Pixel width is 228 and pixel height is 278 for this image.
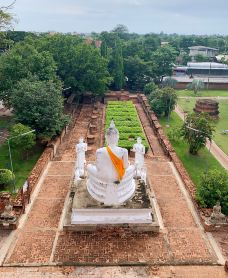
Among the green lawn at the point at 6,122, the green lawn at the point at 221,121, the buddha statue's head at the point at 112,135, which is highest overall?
the buddha statue's head at the point at 112,135

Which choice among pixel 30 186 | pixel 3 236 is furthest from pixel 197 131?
pixel 3 236

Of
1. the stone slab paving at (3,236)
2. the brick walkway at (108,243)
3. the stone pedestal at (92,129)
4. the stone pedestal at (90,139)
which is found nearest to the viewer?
the brick walkway at (108,243)

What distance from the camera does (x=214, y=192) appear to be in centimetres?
1662

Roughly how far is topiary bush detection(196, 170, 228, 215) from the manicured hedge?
8.61 meters

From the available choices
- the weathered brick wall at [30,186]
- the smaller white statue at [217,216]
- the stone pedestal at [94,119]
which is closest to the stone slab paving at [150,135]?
the stone pedestal at [94,119]

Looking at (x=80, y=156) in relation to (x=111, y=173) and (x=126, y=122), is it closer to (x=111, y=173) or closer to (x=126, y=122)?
(x=111, y=173)

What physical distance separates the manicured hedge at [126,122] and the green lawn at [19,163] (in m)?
6.44

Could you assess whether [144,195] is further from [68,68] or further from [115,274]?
[68,68]

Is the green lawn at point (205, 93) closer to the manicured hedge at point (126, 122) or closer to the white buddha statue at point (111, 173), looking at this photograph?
the manicured hedge at point (126, 122)

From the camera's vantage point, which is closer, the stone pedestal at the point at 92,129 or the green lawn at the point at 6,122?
the stone pedestal at the point at 92,129

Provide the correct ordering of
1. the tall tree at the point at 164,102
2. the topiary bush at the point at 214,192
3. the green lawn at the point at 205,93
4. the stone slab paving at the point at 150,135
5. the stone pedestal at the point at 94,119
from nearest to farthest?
the topiary bush at the point at 214,192
the stone slab paving at the point at 150,135
the stone pedestal at the point at 94,119
the tall tree at the point at 164,102
the green lawn at the point at 205,93

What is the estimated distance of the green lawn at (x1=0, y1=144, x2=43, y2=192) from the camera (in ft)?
72.4

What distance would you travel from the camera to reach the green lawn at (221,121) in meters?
30.6

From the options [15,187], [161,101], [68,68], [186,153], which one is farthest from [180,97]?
[15,187]
